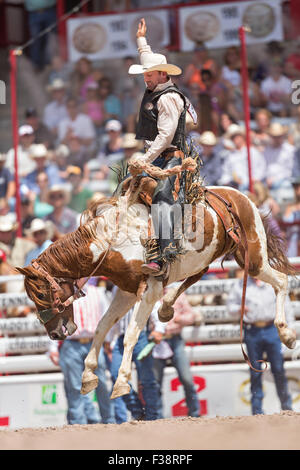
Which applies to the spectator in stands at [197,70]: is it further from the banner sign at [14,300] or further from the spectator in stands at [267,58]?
the banner sign at [14,300]

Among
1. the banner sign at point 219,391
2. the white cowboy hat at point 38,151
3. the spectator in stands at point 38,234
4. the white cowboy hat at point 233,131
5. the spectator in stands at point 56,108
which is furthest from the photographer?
the spectator in stands at point 56,108

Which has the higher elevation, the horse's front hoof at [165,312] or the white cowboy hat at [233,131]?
the white cowboy hat at [233,131]

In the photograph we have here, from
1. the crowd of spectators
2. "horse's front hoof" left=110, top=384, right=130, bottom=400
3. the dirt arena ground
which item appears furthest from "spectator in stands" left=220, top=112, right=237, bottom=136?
"horse's front hoof" left=110, top=384, right=130, bottom=400

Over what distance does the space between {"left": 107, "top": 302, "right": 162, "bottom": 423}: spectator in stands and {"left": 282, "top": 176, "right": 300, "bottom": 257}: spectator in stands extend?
2316mm

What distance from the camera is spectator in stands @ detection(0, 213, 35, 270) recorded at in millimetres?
9477

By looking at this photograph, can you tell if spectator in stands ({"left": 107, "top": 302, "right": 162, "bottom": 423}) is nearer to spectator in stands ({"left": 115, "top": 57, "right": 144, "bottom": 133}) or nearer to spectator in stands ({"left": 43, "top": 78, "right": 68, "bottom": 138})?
spectator in stands ({"left": 115, "top": 57, "right": 144, "bottom": 133})

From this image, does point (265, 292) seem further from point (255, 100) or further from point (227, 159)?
point (255, 100)

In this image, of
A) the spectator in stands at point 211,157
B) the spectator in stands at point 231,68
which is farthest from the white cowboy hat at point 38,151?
the spectator in stands at point 231,68

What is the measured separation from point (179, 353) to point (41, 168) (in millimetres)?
3953

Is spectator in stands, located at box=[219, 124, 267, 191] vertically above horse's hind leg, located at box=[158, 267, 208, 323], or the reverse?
spectator in stands, located at box=[219, 124, 267, 191]

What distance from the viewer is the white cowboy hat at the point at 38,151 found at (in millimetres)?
11711

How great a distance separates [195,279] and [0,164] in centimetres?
550

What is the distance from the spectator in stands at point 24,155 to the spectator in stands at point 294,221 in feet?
11.7
